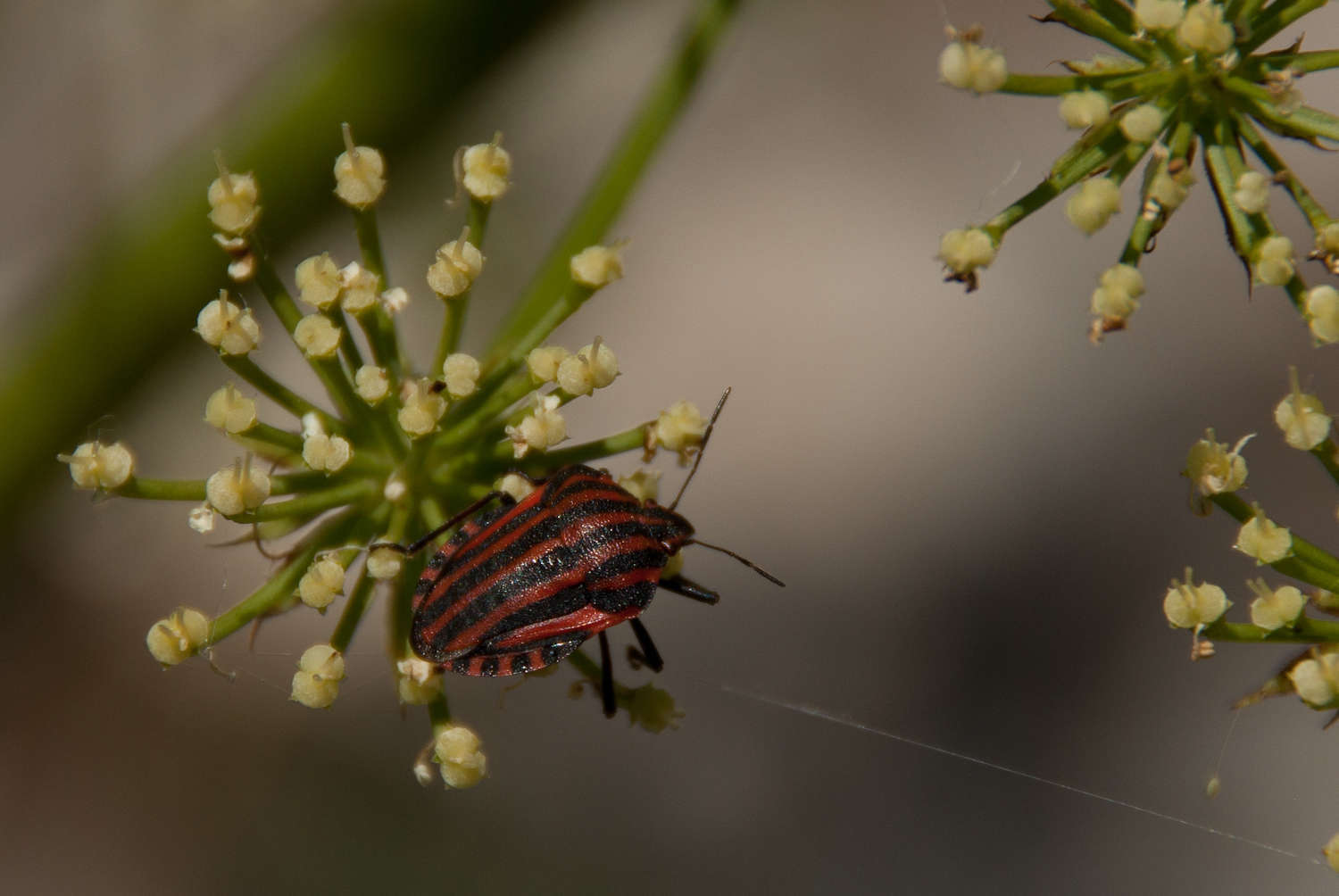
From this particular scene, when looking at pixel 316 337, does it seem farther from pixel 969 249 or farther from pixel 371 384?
pixel 969 249

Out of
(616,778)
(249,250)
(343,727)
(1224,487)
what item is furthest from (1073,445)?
(249,250)

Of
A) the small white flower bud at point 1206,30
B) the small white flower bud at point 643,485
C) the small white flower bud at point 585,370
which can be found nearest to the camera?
the small white flower bud at point 1206,30

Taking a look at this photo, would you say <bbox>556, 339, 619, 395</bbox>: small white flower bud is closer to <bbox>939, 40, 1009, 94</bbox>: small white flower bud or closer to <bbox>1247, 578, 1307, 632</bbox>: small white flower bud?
<bbox>939, 40, 1009, 94</bbox>: small white flower bud

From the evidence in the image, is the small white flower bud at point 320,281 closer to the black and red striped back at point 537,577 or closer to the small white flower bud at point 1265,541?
the black and red striped back at point 537,577

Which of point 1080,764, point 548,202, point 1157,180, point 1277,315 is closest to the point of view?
point 1157,180

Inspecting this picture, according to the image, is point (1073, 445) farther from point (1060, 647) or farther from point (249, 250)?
point (249, 250)

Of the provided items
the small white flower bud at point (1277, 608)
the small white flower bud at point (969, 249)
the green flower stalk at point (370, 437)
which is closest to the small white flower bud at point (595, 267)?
the green flower stalk at point (370, 437)

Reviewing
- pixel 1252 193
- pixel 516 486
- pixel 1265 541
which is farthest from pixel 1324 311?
pixel 516 486
